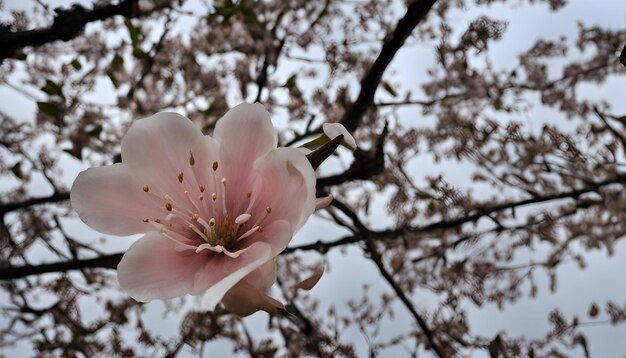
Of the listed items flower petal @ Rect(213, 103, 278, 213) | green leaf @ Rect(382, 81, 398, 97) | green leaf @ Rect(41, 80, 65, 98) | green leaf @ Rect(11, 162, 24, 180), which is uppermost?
green leaf @ Rect(382, 81, 398, 97)

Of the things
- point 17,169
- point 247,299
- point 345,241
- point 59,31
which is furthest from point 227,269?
point 17,169

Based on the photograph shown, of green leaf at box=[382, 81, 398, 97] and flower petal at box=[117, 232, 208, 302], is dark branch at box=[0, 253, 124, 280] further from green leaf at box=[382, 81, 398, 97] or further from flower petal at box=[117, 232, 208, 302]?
green leaf at box=[382, 81, 398, 97]

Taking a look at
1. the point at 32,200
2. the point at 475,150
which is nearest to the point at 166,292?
the point at 475,150

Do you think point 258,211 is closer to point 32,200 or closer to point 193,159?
point 193,159

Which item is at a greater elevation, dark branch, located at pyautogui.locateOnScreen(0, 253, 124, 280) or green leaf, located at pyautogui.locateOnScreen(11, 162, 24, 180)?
green leaf, located at pyautogui.locateOnScreen(11, 162, 24, 180)

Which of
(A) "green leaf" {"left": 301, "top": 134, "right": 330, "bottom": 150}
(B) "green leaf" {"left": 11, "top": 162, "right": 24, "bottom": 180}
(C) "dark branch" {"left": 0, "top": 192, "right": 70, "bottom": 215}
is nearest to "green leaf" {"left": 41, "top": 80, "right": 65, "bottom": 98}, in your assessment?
(B) "green leaf" {"left": 11, "top": 162, "right": 24, "bottom": 180}

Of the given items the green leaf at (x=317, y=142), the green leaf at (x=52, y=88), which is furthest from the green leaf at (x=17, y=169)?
the green leaf at (x=317, y=142)
